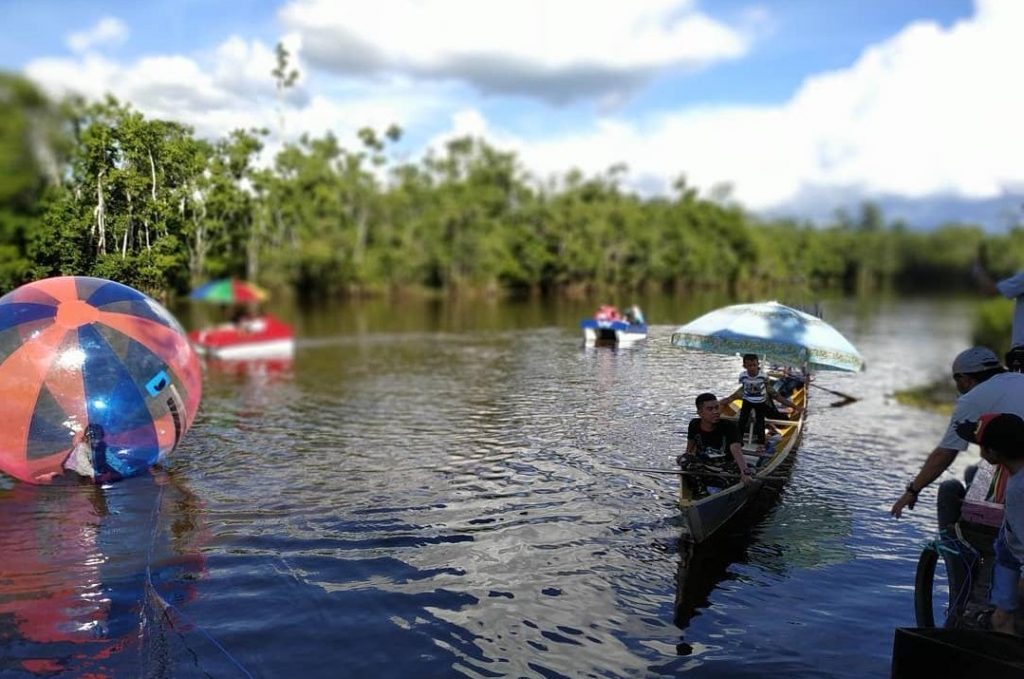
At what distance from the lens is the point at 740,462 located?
11.9 metres

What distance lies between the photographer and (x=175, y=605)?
394 inches

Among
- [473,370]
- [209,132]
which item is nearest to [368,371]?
[473,370]

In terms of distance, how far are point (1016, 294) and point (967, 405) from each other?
4.16 m

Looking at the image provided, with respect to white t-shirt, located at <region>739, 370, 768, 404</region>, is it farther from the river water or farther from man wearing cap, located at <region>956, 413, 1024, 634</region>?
man wearing cap, located at <region>956, 413, 1024, 634</region>

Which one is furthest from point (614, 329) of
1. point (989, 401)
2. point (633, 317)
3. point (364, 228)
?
point (364, 228)

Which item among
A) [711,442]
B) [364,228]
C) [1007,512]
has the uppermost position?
[364,228]

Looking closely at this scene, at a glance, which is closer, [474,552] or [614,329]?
[474,552]

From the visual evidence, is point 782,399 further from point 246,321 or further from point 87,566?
point 246,321

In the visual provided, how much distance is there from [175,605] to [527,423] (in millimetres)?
11095

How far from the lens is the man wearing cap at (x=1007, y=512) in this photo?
6.39m

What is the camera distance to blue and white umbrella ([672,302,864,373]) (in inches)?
546

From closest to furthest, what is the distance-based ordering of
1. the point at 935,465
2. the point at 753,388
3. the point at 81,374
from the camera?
the point at 935,465 → the point at 81,374 → the point at 753,388

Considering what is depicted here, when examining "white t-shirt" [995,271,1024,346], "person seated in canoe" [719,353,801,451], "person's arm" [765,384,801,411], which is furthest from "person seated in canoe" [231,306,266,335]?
"white t-shirt" [995,271,1024,346]

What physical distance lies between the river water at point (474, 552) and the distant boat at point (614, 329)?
2.33 feet
